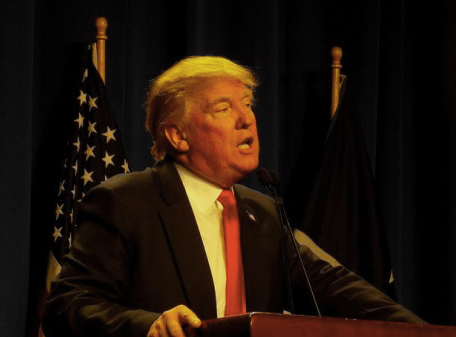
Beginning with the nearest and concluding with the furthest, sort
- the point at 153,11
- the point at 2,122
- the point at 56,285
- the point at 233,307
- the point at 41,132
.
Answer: the point at 56,285 < the point at 233,307 < the point at 2,122 < the point at 41,132 < the point at 153,11

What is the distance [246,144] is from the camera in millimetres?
2783

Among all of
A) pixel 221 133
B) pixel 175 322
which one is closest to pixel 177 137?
pixel 221 133

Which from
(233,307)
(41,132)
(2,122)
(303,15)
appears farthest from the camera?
(303,15)

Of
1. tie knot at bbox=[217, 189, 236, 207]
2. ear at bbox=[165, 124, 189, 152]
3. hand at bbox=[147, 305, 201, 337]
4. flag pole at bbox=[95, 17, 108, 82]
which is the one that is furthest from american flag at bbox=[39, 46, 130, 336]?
hand at bbox=[147, 305, 201, 337]

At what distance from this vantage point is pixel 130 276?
8.10ft

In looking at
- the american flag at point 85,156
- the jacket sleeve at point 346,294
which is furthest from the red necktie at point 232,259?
the american flag at point 85,156

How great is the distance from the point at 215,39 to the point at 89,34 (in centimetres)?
72

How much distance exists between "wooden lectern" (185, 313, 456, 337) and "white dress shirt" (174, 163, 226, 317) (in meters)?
0.63

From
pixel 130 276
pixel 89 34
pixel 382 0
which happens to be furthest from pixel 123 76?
pixel 130 276

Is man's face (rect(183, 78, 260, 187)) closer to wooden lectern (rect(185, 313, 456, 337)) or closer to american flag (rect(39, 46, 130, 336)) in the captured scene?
wooden lectern (rect(185, 313, 456, 337))

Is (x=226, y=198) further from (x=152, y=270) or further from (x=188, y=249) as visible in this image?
(x=152, y=270)

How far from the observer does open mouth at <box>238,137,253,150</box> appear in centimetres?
276

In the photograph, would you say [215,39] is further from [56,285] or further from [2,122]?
[56,285]

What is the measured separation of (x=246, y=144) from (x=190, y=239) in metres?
0.43
